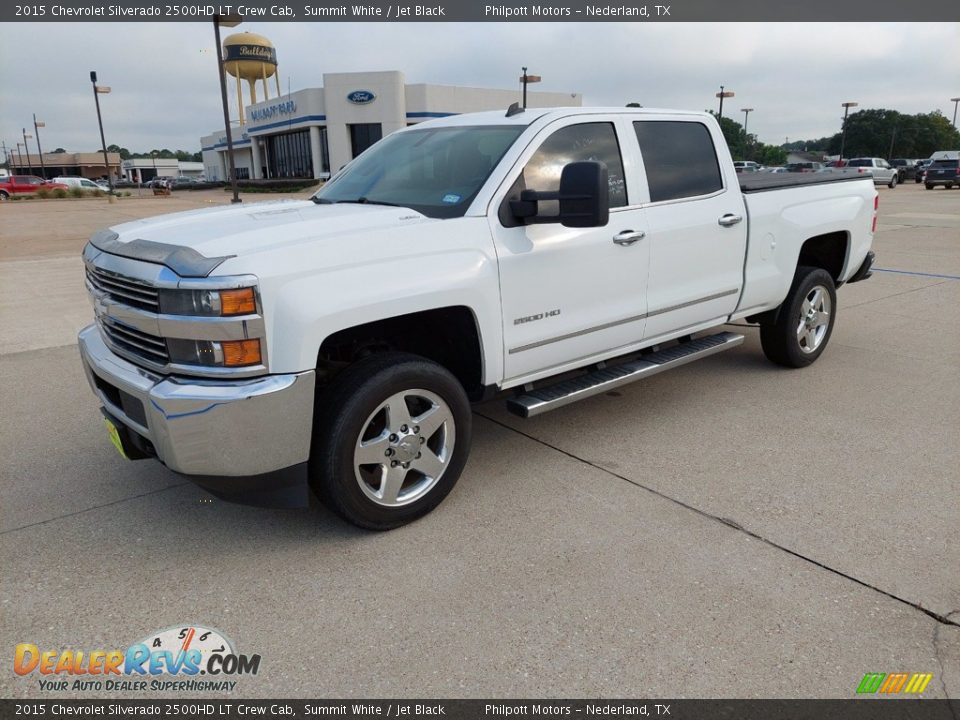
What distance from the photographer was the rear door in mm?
4414

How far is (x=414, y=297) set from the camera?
3234 mm

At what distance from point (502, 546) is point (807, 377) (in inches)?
137

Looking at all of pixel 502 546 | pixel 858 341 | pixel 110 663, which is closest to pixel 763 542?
pixel 502 546

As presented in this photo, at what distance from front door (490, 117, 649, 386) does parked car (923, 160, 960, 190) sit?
3850 centimetres

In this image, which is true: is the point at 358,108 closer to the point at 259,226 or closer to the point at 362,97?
the point at 362,97

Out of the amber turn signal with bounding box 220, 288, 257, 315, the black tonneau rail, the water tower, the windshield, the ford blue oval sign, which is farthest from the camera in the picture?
the water tower

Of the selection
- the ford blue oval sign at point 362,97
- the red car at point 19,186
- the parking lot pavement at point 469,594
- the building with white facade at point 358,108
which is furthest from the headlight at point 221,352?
the ford blue oval sign at point 362,97

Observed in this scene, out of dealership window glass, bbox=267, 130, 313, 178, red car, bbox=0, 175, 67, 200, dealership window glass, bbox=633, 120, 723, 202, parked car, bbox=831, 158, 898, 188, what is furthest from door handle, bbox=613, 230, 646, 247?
dealership window glass, bbox=267, 130, 313, 178

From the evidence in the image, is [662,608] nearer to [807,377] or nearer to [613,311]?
[613,311]

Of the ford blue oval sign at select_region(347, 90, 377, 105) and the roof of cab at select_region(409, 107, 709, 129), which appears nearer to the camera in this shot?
the roof of cab at select_region(409, 107, 709, 129)

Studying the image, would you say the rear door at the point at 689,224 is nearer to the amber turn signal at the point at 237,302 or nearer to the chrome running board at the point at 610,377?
the chrome running board at the point at 610,377

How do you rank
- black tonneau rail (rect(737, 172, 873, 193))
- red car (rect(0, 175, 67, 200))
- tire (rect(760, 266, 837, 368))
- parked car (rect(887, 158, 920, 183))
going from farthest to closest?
parked car (rect(887, 158, 920, 183)) < red car (rect(0, 175, 67, 200)) < tire (rect(760, 266, 837, 368)) < black tonneau rail (rect(737, 172, 873, 193))

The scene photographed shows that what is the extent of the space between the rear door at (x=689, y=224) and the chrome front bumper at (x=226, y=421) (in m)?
Answer: 2.34

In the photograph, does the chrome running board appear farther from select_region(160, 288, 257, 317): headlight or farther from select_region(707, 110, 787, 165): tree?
select_region(707, 110, 787, 165): tree
